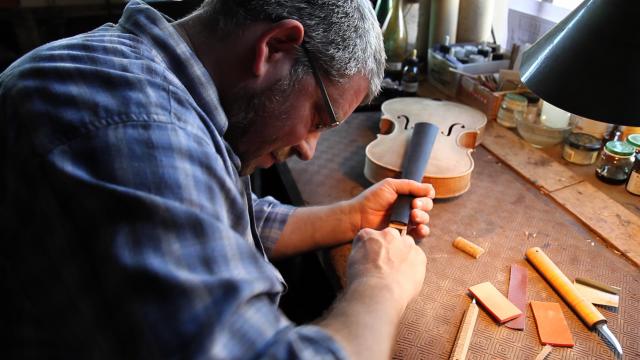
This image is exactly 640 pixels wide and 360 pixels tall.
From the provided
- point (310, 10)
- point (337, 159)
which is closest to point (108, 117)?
point (310, 10)

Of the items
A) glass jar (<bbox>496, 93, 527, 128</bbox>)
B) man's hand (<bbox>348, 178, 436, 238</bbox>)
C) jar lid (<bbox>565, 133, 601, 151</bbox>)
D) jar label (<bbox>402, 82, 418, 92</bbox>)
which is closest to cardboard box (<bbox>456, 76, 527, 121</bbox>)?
glass jar (<bbox>496, 93, 527, 128</bbox>)

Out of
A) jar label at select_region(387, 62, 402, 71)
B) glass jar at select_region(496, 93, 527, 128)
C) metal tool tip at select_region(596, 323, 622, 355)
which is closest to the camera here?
metal tool tip at select_region(596, 323, 622, 355)

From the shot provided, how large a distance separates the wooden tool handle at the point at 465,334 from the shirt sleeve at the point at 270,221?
1.44 ft

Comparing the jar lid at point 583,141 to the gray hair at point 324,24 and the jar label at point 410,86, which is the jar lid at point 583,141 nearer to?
the jar label at point 410,86

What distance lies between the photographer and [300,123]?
0.83 metres

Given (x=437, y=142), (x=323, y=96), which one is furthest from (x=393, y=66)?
(x=323, y=96)

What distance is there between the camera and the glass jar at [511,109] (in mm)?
1529

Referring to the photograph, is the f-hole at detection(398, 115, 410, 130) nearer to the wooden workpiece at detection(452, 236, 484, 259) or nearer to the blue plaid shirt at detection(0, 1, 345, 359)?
the wooden workpiece at detection(452, 236, 484, 259)

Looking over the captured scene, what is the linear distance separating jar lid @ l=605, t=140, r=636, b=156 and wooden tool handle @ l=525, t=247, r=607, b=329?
46 centimetres

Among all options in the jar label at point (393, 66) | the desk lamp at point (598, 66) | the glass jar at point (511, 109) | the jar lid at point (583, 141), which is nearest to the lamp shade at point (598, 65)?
the desk lamp at point (598, 66)

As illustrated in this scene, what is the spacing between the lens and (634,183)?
1225 millimetres

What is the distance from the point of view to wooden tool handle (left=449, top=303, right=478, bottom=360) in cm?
78

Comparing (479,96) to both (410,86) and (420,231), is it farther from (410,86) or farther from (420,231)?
(420,231)

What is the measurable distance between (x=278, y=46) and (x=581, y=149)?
1041 mm
